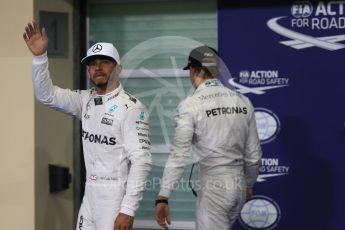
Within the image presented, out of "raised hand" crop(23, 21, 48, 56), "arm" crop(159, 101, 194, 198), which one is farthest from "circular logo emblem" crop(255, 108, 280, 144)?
"raised hand" crop(23, 21, 48, 56)

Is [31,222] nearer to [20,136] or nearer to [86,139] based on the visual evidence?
[20,136]

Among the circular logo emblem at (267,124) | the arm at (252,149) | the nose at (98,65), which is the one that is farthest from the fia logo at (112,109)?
the circular logo emblem at (267,124)

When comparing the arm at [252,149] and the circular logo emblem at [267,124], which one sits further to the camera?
the circular logo emblem at [267,124]

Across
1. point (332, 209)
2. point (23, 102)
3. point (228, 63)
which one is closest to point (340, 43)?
point (228, 63)

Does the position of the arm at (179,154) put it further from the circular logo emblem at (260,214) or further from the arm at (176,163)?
the circular logo emblem at (260,214)

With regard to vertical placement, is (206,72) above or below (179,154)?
above

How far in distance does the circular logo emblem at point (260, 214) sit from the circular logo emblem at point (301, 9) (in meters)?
1.46

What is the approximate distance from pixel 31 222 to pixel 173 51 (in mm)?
1761

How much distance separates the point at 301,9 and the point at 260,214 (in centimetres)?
164

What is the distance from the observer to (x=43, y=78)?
3.64 metres

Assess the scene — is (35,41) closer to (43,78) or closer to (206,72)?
(43,78)

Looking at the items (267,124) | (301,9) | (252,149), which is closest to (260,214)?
(267,124)

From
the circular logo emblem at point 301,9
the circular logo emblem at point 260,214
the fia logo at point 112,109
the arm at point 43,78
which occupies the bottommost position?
the circular logo emblem at point 260,214

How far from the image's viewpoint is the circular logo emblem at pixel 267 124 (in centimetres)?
485
